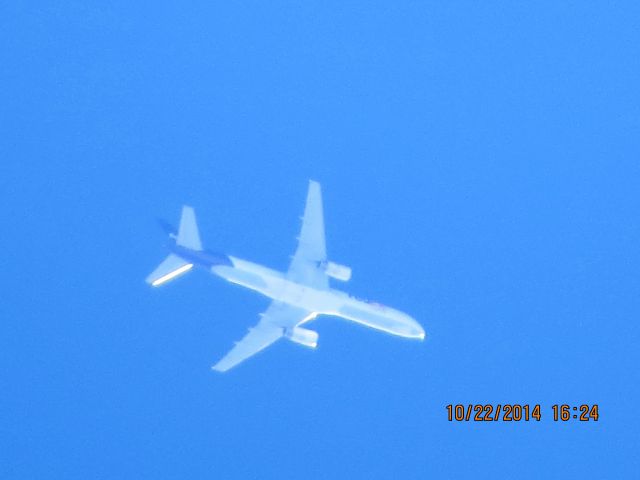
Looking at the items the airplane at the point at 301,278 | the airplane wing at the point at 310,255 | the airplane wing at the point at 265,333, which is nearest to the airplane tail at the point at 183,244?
the airplane at the point at 301,278

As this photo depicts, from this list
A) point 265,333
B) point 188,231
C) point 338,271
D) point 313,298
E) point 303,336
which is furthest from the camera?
point 265,333

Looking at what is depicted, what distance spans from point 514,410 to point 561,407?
300cm

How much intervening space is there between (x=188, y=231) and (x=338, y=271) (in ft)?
27.5

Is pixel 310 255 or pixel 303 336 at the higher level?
pixel 310 255

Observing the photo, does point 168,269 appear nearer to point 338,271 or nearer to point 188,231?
point 188,231

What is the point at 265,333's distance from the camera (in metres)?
43.7

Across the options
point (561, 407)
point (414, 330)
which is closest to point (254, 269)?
point (414, 330)

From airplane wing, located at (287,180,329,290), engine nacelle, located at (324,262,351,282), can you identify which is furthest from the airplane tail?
engine nacelle, located at (324,262,351,282)

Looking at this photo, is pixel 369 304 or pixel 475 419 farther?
pixel 475 419

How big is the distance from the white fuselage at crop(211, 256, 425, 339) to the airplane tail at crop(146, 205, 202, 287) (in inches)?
64.9

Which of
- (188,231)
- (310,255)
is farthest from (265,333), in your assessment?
(188,231)

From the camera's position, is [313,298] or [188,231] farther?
[188,231]

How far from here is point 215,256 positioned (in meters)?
42.5

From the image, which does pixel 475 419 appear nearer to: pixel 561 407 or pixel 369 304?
pixel 561 407
